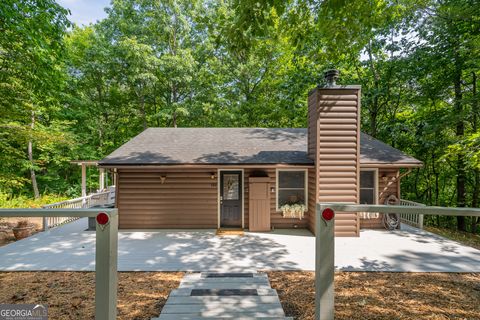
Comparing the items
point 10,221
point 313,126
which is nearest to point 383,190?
point 313,126

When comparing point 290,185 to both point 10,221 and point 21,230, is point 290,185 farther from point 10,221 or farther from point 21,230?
point 10,221

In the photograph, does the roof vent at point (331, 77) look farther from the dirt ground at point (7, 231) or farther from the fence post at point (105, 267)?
the dirt ground at point (7, 231)

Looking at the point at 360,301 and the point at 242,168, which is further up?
the point at 242,168

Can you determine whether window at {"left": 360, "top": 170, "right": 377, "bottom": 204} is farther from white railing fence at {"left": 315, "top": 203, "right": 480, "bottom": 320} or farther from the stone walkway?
white railing fence at {"left": 315, "top": 203, "right": 480, "bottom": 320}

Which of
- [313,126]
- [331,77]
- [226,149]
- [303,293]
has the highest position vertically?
[331,77]

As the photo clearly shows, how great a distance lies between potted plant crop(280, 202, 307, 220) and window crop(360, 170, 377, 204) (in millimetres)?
2118

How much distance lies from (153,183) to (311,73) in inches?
409

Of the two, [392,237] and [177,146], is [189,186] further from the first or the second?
[392,237]

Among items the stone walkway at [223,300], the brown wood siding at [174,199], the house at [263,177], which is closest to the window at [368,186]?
the house at [263,177]

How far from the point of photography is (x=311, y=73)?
13617mm

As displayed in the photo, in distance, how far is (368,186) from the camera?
8.22 meters

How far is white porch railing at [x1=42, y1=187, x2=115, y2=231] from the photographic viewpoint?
7985 millimetres

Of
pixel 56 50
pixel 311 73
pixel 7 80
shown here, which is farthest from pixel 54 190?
pixel 311 73

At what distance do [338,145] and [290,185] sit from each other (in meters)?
1.96
